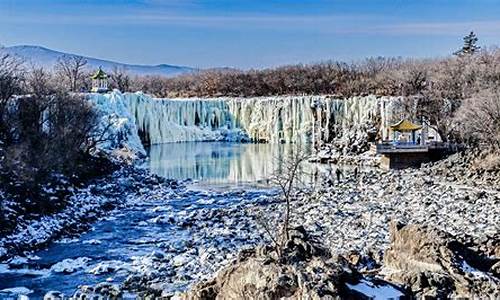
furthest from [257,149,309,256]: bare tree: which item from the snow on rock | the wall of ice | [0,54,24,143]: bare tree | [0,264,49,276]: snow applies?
[0,54,24,143]: bare tree

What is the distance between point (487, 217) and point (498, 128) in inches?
440

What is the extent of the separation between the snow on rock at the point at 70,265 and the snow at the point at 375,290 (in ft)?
27.2

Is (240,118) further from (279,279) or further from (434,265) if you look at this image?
(279,279)

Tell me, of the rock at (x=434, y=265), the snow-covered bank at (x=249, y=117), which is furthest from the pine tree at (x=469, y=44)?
the rock at (x=434, y=265)

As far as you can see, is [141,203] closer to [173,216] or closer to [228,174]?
[173,216]

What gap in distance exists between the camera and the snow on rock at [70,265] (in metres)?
15.2

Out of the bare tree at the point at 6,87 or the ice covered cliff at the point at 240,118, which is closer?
the bare tree at the point at 6,87

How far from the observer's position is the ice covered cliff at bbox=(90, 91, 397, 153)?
1721 inches

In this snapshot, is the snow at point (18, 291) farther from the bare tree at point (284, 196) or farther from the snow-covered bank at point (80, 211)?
the bare tree at point (284, 196)

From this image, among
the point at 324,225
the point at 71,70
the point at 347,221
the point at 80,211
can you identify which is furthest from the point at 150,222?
the point at 71,70

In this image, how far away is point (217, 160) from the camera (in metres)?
40.7

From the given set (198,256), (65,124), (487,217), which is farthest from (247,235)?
(65,124)

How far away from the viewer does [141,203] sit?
975 inches

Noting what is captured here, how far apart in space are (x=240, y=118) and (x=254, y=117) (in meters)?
1.82
